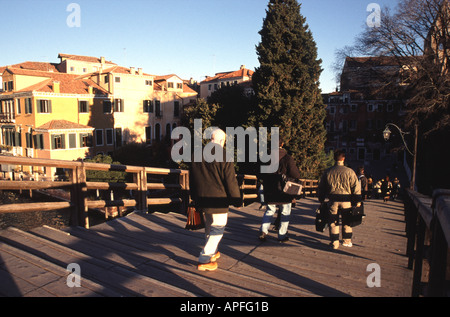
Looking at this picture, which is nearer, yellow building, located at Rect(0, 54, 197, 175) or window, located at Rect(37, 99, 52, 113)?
window, located at Rect(37, 99, 52, 113)

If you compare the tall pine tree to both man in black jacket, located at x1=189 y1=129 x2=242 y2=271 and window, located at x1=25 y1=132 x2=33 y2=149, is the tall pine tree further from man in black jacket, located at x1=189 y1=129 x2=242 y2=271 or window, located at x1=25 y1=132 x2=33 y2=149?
window, located at x1=25 y1=132 x2=33 y2=149

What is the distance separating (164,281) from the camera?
335 cm

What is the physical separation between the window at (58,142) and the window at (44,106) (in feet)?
11.0

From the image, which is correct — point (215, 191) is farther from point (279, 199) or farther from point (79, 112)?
point (79, 112)

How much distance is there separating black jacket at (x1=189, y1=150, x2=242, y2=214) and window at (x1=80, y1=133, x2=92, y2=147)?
3222 centimetres

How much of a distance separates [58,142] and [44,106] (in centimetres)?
419

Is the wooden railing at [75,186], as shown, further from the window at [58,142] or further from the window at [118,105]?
the window at [118,105]

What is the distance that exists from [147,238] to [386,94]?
84.4 ft

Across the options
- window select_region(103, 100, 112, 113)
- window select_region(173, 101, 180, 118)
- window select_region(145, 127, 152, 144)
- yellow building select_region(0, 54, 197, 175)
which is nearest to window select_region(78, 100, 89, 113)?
yellow building select_region(0, 54, 197, 175)

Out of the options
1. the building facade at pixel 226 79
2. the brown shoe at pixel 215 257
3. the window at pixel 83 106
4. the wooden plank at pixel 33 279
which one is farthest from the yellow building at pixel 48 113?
the brown shoe at pixel 215 257

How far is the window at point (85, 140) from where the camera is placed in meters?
32.5

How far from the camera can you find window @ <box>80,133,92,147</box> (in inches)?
1281
